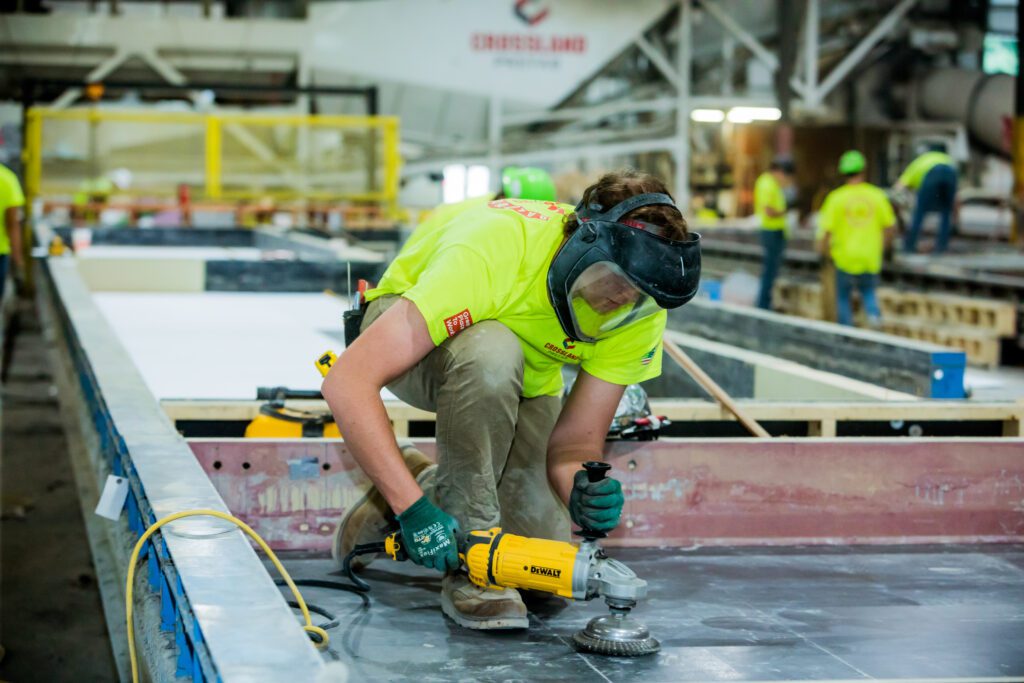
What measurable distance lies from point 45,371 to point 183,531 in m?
10.1

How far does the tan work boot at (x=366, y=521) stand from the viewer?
3.62 metres

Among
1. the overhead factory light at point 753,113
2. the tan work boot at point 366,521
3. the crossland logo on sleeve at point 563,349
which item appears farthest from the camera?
the overhead factory light at point 753,113

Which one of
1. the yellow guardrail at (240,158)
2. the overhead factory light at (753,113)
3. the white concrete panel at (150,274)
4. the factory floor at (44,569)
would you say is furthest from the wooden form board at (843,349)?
the overhead factory light at (753,113)

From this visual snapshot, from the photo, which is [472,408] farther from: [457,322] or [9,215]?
[9,215]

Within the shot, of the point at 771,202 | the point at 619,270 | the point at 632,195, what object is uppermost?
the point at 771,202

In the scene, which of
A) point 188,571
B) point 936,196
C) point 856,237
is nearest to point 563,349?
point 188,571

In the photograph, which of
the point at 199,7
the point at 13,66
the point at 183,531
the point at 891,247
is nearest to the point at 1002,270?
the point at 891,247

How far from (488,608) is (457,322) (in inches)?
28.1

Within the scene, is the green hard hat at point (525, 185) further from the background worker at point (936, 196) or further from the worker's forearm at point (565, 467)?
the background worker at point (936, 196)

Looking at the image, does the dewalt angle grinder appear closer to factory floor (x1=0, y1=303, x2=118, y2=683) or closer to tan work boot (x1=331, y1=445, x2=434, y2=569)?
tan work boot (x1=331, y1=445, x2=434, y2=569)

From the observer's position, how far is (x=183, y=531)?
2449 millimetres

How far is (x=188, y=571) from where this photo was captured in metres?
2.21

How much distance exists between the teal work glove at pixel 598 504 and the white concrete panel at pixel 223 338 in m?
2.24

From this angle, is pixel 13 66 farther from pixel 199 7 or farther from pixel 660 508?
pixel 660 508
